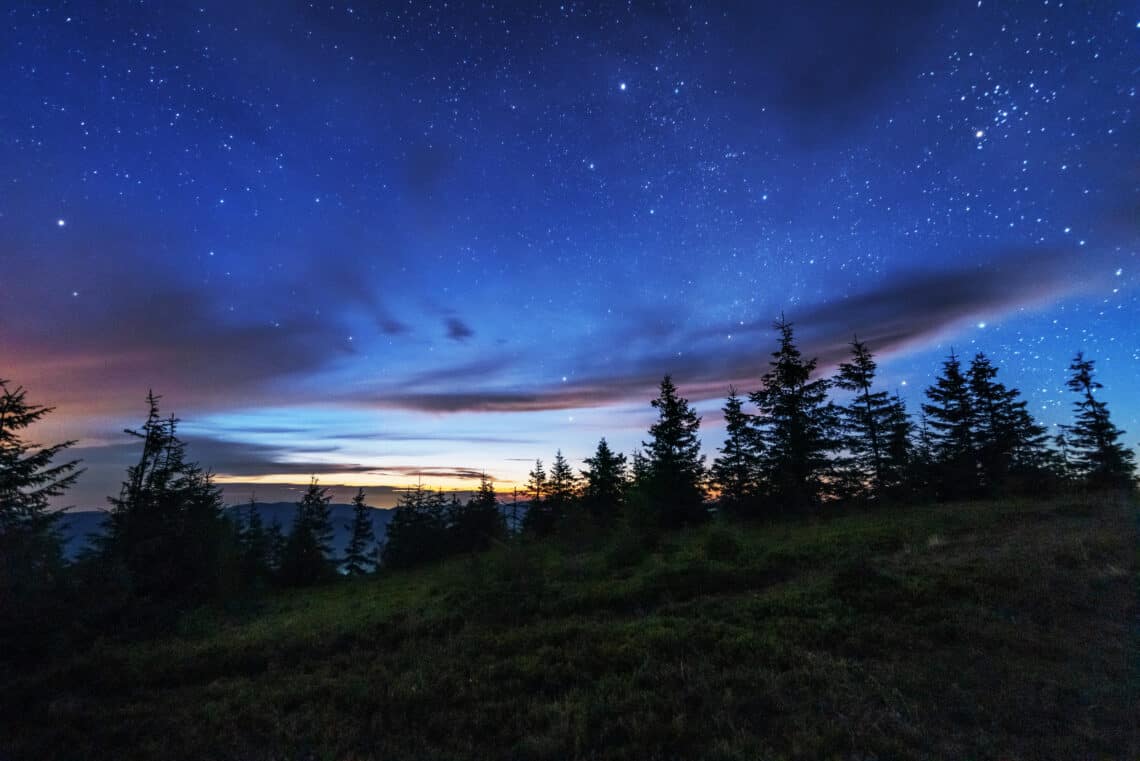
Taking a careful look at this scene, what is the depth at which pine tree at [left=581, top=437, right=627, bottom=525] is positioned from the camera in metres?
43.6

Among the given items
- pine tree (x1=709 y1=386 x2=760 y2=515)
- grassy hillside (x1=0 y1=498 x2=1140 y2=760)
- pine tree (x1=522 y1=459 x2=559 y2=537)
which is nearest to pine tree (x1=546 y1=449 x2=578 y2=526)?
pine tree (x1=522 y1=459 x2=559 y2=537)

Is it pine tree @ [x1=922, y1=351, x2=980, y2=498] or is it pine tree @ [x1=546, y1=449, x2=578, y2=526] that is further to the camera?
pine tree @ [x1=546, y1=449, x2=578, y2=526]

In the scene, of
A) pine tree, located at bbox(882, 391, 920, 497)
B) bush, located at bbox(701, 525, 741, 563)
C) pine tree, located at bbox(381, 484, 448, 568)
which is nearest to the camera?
bush, located at bbox(701, 525, 741, 563)

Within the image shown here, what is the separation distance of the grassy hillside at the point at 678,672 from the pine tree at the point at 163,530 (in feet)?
34.6

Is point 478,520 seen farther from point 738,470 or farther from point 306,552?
point 738,470

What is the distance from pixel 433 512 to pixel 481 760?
169 ft

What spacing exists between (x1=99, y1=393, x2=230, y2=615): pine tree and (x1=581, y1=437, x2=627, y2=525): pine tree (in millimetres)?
27846

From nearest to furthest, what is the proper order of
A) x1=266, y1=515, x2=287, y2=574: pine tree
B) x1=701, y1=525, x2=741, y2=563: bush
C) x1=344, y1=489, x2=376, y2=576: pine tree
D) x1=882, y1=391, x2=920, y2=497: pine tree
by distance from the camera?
x1=701, y1=525, x2=741, y2=563: bush < x1=882, y1=391, x2=920, y2=497: pine tree < x1=266, y1=515, x2=287, y2=574: pine tree < x1=344, y1=489, x2=376, y2=576: pine tree

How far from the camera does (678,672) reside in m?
8.48

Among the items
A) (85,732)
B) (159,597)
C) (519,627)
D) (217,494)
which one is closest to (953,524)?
(519,627)

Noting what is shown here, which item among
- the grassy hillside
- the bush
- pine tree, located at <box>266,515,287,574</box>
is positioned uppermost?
the bush

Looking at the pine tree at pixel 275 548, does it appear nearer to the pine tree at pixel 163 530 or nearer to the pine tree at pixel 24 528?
the pine tree at pixel 163 530

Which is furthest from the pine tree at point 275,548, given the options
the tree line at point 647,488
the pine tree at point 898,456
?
the pine tree at point 898,456

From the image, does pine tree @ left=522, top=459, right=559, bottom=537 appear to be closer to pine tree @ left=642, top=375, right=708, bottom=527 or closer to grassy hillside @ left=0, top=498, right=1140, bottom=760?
pine tree @ left=642, top=375, right=708, bottom=527
